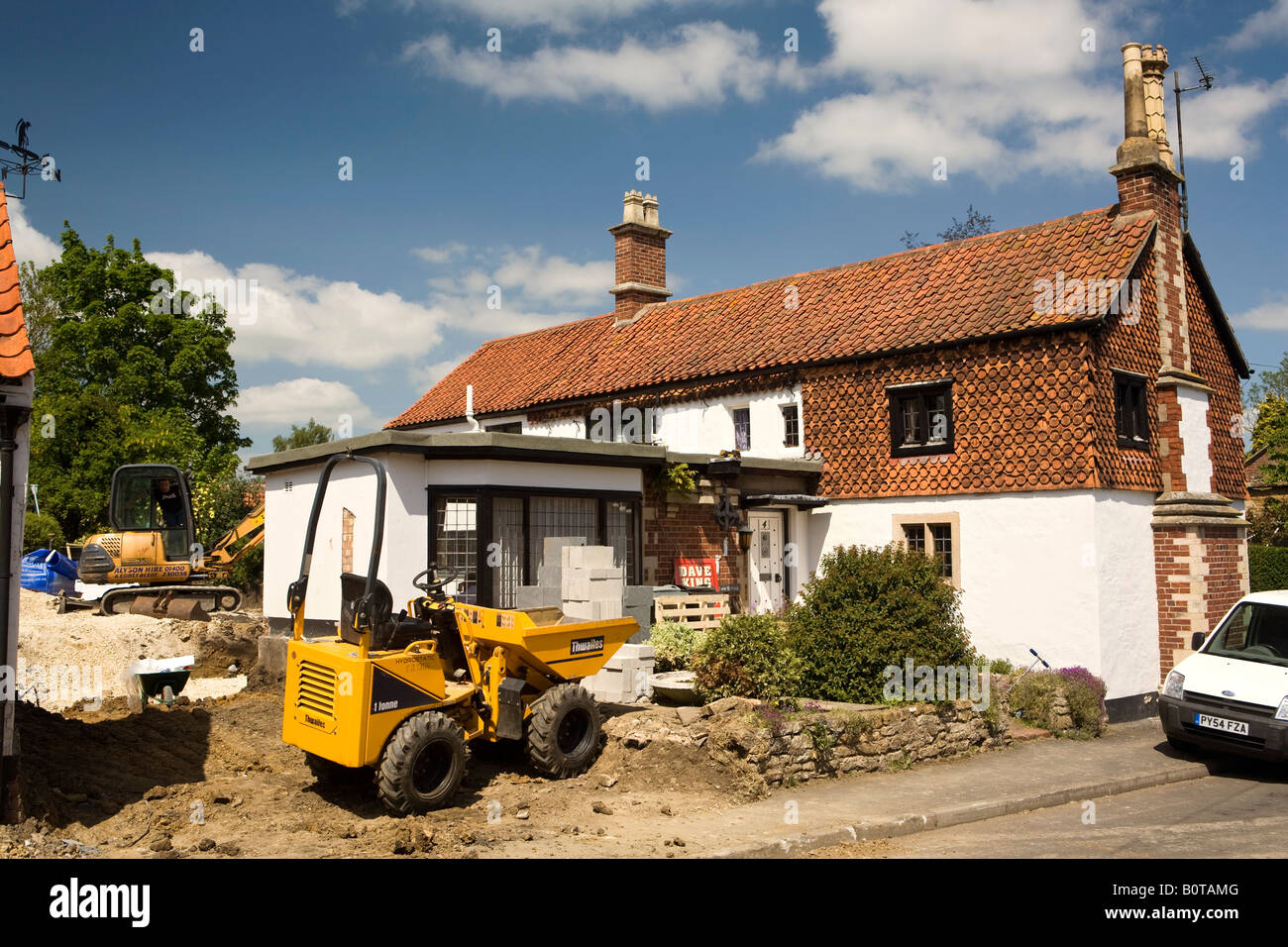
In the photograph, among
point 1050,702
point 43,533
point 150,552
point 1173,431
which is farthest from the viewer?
point 43,533

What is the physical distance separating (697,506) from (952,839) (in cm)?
857

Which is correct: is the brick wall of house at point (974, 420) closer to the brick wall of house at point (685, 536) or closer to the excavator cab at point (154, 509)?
the brick wall of house at point (685, 536)

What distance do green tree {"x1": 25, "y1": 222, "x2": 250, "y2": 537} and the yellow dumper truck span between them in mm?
26473

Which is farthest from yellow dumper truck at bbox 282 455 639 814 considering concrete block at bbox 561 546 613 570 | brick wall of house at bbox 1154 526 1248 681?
brick wall of house at bbox 1154 526 1248 681

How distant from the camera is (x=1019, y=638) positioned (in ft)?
50.5

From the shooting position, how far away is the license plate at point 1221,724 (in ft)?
35.9

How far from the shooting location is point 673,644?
13.4 meters

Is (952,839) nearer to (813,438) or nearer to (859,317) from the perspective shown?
(813,438)

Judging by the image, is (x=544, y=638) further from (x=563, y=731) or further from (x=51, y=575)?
(x=51, y=575)

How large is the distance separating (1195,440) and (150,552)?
20134mm

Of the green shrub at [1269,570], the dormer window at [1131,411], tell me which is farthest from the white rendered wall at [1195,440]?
the green shrub at [1269,570]

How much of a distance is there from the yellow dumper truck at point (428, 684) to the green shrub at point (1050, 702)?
6349 millimetres

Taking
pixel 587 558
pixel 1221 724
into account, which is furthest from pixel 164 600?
pixel 1221 724
